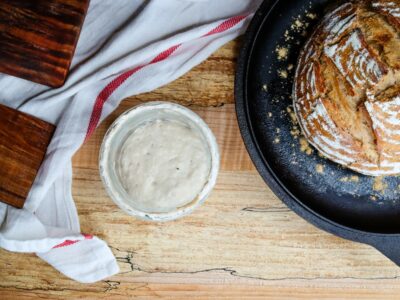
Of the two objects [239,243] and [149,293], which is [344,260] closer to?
[239,243]

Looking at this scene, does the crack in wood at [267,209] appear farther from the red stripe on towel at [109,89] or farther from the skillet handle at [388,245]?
the red stripe on towel at [109,89]

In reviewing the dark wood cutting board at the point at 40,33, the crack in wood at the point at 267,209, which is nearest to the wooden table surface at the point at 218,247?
the crack in wood at the point at 267,209

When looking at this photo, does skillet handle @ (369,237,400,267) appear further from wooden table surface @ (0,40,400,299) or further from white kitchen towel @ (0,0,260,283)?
white kitchen towel @ (0,0,260,283)

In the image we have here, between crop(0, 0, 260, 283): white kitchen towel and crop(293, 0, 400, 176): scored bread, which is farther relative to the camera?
crop(0, 0, 260, 283): white kitchen towel

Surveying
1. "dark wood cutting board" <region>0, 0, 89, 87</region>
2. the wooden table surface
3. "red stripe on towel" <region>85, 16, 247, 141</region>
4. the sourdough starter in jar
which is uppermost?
"dark wood cutting board" <region>0, 0, 89, 87</region>

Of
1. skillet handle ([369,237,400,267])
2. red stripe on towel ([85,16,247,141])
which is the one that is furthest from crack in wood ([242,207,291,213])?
red stripe on towel ([85,16,247,141])
